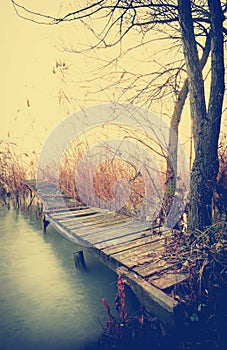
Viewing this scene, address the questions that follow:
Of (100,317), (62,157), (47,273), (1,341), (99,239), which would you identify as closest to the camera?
(1,341)

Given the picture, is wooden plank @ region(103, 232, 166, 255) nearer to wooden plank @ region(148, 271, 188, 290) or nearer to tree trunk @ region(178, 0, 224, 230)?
tree trunk @ region(178, 0, 224, 230)

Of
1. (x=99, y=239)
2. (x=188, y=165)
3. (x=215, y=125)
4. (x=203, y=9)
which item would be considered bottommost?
(x=99, y=239)

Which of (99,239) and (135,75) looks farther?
(135,75)

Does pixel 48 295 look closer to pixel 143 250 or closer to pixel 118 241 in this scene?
pixel 118 241

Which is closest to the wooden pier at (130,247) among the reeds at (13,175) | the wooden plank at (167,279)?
the wooden plank at (167,279)

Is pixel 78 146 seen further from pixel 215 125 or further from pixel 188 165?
pixel 215 125

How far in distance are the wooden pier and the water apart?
0.39 metres

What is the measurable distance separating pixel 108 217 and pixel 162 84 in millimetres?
1747

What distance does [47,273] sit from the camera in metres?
3.30

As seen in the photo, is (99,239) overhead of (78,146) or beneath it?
beneath

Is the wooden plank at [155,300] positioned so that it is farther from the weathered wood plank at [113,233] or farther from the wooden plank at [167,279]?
the weathered wood plank at [113,233]

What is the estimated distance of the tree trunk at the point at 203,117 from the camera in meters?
2.53

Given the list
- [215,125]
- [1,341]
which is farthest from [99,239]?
[215,125]

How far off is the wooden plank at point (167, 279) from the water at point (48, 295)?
613 mm
